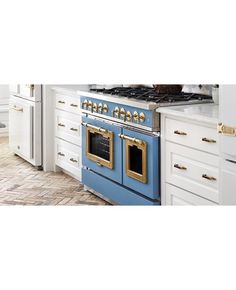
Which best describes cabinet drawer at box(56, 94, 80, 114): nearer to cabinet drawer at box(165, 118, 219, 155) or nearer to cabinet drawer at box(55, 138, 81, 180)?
cabinet drawer at box(55, 138, 81, 180)

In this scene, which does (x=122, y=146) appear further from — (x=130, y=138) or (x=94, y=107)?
(x=94, y=107)

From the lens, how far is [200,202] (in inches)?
100

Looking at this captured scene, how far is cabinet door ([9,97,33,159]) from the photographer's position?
4719 mm

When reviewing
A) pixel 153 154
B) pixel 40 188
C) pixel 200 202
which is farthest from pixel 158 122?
pixel 40 188

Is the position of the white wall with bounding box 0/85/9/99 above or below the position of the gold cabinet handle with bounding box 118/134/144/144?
above

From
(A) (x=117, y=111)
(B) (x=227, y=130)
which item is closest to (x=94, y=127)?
(A) (x=117, y=111)

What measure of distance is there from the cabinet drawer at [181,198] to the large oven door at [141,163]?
0.30 ft

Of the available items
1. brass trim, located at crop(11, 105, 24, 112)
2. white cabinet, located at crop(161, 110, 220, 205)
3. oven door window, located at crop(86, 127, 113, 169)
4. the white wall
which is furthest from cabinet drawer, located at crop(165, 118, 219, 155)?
the white wall

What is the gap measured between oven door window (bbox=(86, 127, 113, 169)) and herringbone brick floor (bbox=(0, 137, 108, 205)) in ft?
1.08

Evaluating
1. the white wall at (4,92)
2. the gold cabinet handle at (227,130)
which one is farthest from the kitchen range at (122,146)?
the white wall at (4,92)

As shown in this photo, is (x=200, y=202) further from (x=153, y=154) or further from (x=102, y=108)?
(x=102, y=108)

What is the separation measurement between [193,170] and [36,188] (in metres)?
1.87
